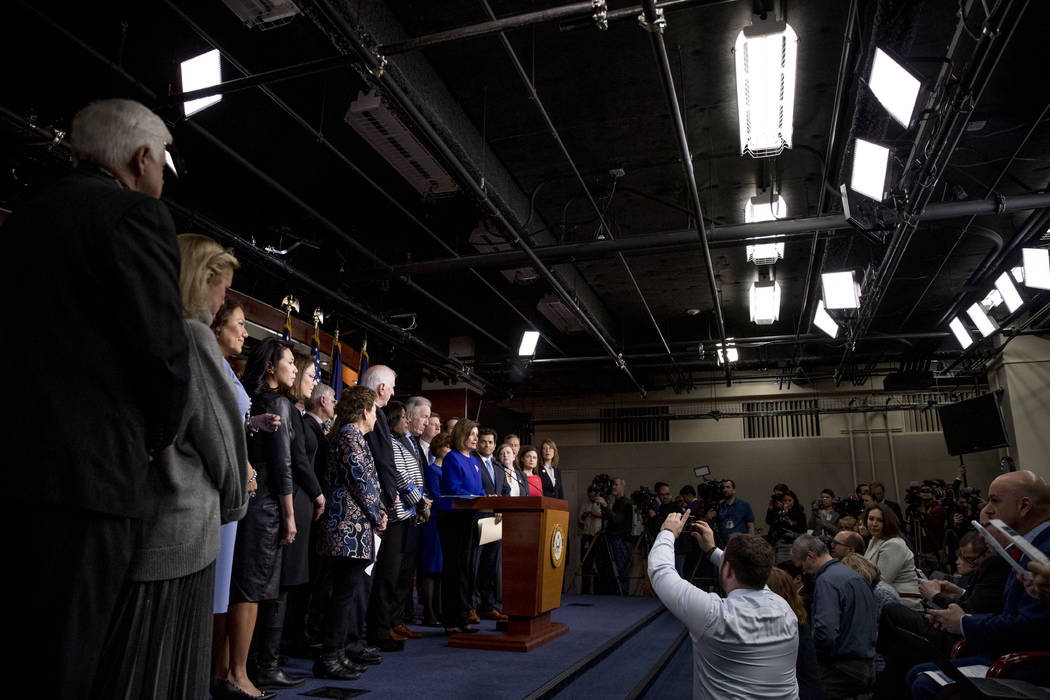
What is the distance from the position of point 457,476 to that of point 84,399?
12.8ft

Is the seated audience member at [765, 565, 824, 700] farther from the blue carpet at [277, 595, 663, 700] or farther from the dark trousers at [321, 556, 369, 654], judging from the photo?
the dark trousers at [321, 556, 369, 654]

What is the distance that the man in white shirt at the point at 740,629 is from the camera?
200cm

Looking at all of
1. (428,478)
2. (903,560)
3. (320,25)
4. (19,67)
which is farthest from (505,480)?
(19,67)

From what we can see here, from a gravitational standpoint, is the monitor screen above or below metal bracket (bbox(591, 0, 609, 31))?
below

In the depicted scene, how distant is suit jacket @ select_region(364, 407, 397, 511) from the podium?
745 millimetres

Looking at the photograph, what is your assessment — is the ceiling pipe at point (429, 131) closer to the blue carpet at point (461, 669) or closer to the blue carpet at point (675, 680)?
the blue carpet at point (461, 669)

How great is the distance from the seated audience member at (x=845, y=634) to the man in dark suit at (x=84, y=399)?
10.0 ft

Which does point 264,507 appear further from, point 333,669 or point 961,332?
point 961,332

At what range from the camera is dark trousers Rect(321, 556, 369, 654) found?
312 cm

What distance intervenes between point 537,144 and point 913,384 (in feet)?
27.5

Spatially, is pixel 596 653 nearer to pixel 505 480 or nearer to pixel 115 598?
pixel 505 480

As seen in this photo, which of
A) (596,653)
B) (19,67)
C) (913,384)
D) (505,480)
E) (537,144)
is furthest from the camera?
(913,384)

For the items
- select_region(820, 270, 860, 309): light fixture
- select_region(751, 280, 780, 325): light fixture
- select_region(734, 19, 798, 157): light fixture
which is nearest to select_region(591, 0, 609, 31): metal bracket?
select_region(734, 19, 798, 157): light fixture

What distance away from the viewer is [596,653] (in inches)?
159
